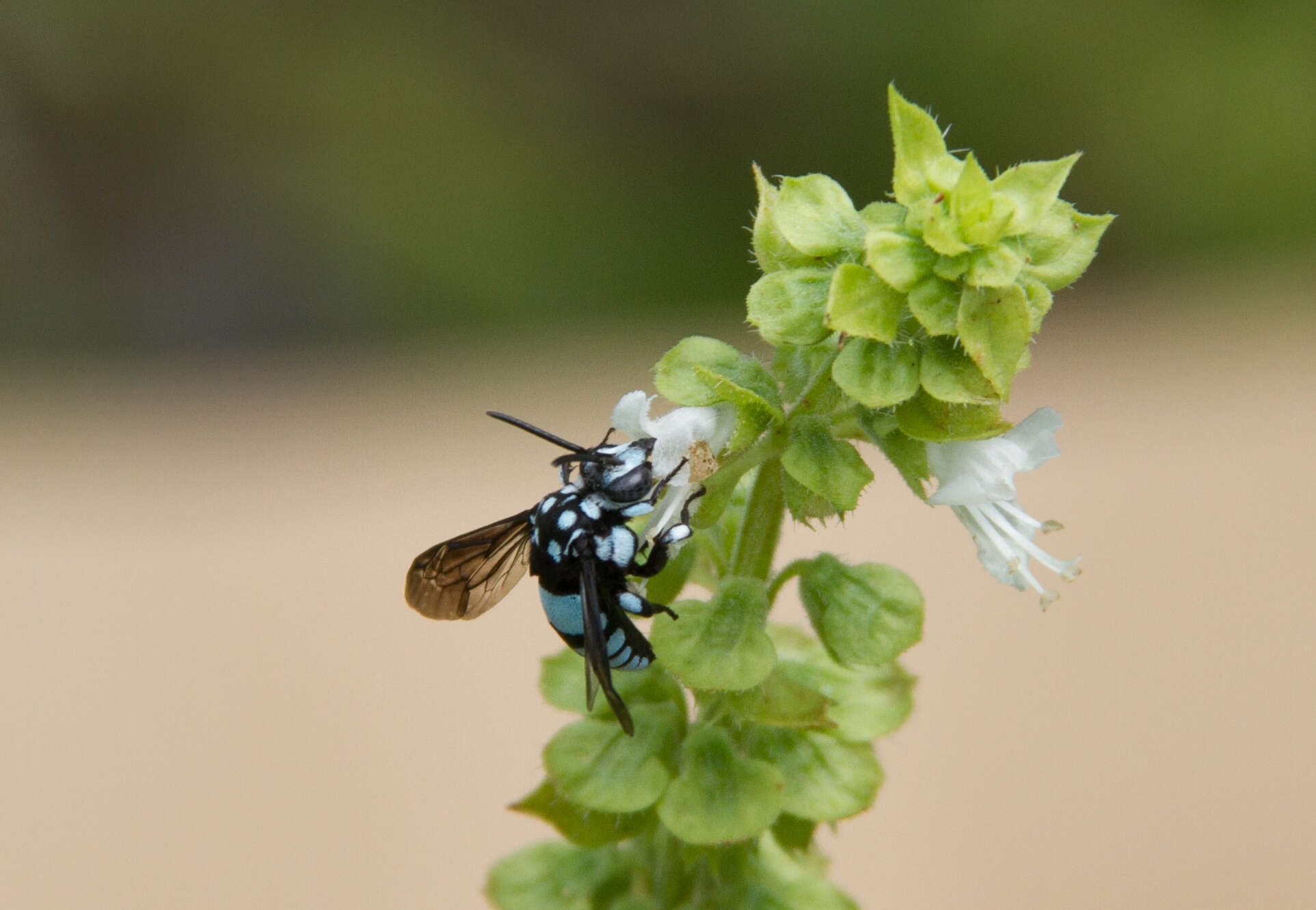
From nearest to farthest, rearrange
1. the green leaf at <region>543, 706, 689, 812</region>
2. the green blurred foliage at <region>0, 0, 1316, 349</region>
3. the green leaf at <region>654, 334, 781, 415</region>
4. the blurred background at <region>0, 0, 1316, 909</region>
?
the green leaf at <region>654, 334, 781, 415</region>, the green leaf at <region>543, 706, 689, 812</region>, the blurred background at <region>0, 0, 1316, 909</region>, the green blurred foliage at <region>0, 0, 1316, 349</region>

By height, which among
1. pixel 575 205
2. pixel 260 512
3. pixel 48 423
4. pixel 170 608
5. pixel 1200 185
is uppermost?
pixel 575 205

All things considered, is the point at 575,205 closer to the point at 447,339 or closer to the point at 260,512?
the point at 447,339

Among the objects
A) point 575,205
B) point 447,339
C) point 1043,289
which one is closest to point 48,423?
point 447,339

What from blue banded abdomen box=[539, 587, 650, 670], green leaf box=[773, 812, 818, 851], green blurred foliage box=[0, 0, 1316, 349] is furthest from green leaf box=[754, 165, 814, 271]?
green blurred foliage box=[0, 0, 1316, 349]

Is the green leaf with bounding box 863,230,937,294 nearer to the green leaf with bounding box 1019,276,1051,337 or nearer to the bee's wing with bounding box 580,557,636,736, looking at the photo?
the green leaf with bounding box 1019,276,1051,337

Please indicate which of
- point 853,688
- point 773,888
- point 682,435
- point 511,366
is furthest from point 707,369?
point 511,366

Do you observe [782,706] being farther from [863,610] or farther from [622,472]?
[622,472]
